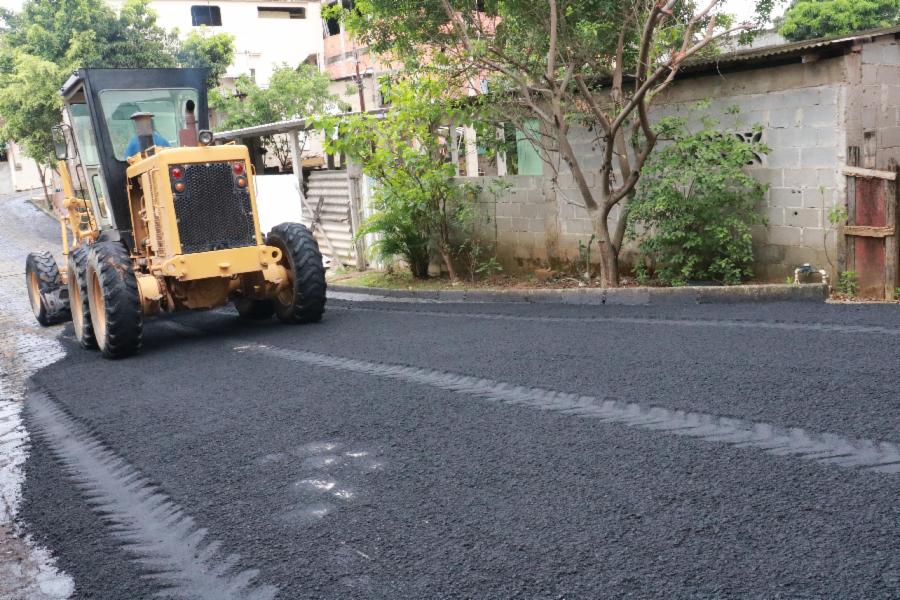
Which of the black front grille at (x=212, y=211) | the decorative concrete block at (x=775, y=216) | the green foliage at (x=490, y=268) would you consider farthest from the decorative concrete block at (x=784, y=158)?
the black front grille at (x=212, y=211)

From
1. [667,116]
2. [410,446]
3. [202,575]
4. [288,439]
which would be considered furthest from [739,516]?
[667,116]

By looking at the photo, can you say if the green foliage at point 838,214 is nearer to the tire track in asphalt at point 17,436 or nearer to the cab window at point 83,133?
the tire track in asphalt at point 17,436

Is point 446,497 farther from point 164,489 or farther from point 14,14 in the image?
point 14,14

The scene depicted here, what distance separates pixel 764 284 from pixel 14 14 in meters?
26.5

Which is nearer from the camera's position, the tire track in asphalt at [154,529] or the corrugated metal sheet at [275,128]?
the tire track in asphalt at [154,529]

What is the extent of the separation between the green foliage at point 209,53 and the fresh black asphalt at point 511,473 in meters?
22.3

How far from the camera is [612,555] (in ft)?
10.8

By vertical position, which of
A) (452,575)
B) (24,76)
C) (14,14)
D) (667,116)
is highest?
(14,14)

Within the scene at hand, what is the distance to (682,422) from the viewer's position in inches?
188

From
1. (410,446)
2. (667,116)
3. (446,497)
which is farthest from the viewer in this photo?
(667,116)

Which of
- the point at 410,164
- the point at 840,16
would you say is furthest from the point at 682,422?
the point at 840,16

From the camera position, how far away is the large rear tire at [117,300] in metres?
7.77

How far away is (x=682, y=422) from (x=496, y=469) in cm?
116

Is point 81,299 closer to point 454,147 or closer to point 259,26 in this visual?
point 454,147
